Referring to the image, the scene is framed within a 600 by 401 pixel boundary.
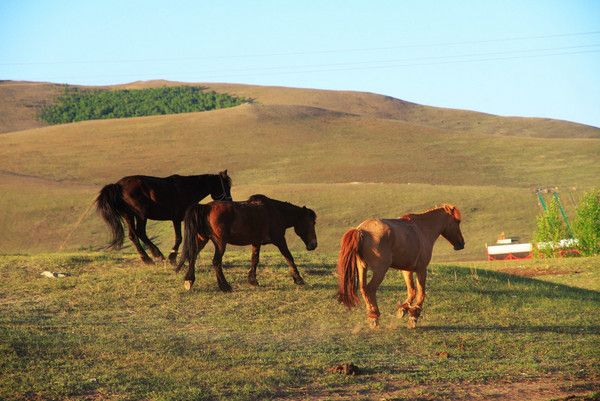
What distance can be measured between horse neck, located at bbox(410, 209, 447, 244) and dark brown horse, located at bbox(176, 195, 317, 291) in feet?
10.6

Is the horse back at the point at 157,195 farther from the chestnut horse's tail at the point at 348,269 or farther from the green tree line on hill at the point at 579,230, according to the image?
the green tree line on hill at the point at 579,230

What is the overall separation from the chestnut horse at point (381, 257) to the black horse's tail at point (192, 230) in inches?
146

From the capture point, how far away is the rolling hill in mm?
51281

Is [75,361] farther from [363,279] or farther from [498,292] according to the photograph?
[498,292]

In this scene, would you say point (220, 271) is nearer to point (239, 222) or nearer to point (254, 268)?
point (254, 268)

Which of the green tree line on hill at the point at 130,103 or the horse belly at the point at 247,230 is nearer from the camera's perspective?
the horse belly at the point at 247,230

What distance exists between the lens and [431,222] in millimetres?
15625

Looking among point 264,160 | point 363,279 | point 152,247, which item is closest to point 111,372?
point 363,279

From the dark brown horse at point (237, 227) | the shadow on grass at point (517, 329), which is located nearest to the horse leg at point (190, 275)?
the dark brown horse at point (237, 227)

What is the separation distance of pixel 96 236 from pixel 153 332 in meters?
34.9

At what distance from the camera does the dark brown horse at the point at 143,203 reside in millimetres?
18859

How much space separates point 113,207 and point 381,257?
6993 mm

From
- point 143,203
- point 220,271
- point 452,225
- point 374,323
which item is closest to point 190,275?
point 220,271

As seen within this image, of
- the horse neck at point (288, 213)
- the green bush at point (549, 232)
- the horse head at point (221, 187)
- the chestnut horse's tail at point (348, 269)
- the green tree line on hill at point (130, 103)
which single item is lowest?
the green bush at point (549, 232)
